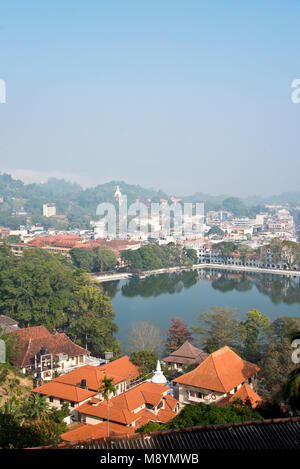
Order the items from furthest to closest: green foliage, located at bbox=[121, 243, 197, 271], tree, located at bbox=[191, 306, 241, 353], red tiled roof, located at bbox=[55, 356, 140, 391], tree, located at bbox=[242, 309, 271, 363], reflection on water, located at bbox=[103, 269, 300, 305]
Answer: green foliage, located at bbox=[121, 243, 197, 271], reflection on water, located at bbox=[103, 269, 300, 305], tree, located at bbox=[191, 306, 241, 353], tree, located at bbox=[242, 309, 271, 363], red tiled roof, located at bbox=[55, 356, 140, 391]

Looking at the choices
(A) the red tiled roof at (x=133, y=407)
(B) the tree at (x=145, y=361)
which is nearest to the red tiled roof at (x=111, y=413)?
(A) the red tiled roof at (x=133, y=407)

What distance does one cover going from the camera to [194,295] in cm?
1326

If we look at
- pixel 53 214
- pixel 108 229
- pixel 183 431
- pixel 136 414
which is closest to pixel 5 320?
pixel 136 414

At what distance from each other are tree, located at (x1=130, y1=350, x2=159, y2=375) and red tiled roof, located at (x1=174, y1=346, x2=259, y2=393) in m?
0.98

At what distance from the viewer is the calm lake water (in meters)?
10.5

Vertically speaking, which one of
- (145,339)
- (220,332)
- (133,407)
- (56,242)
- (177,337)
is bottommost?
(145,339)

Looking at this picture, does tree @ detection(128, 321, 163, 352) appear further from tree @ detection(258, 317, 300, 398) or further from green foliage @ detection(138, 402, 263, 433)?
green foliage @ detection(138, 402, 263, 433)

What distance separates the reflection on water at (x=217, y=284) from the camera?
1357 cm

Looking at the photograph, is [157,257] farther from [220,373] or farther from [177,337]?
[220,373]

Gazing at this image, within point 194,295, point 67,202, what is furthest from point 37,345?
point 67,202

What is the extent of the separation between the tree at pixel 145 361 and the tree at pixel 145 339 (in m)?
0.96

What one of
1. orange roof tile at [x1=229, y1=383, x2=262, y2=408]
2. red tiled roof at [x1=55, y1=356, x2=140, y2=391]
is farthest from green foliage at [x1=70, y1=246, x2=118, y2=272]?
orange roof tile at [x1=229, y1=383, x2=262, y2=408]

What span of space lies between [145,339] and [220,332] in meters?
1.42

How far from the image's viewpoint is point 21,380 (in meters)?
5.55
